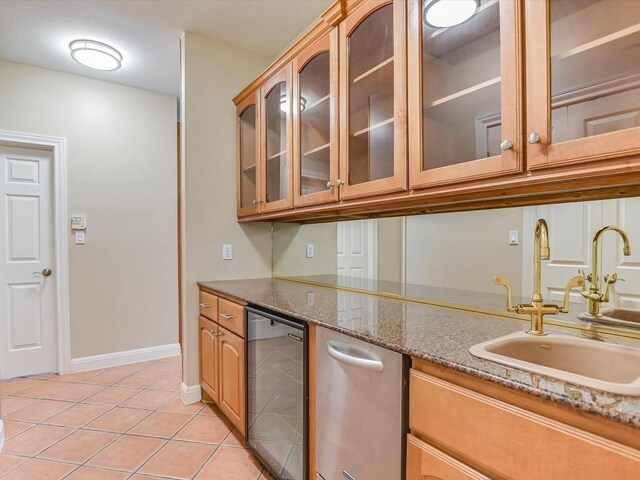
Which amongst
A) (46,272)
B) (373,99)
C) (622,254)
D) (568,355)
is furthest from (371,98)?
(46,272)

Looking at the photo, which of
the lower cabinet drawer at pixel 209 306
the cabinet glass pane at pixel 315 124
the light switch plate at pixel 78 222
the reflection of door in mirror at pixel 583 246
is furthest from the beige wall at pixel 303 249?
the light switch plate at pixel 78 222

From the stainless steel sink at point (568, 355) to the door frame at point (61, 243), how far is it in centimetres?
329

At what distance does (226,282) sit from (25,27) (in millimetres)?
2198

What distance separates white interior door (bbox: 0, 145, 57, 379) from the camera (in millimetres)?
2857

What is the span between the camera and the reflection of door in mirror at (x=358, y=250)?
6.61ft

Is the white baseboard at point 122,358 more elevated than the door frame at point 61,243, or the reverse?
the door frame at point 61,243

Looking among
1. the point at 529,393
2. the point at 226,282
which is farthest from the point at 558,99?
the point at 226,282

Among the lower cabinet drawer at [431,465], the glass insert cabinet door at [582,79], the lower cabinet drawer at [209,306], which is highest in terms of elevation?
the glass insert cabinet door at [582,79]

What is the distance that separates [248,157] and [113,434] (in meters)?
1.97

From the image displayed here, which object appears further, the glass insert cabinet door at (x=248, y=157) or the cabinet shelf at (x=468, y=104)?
the glass insert cabinet door at (x=248, y=157)

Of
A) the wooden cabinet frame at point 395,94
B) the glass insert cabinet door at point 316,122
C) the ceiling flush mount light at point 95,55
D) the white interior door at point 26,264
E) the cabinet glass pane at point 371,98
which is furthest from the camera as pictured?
the white interior door at point 26,264

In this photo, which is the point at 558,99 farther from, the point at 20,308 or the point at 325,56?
the point at 20,308

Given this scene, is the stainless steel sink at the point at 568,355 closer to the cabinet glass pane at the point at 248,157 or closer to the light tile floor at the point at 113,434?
the light tile floor at the point at 113,434

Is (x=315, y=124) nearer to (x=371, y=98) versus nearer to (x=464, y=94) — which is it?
(x=371, y=98)
